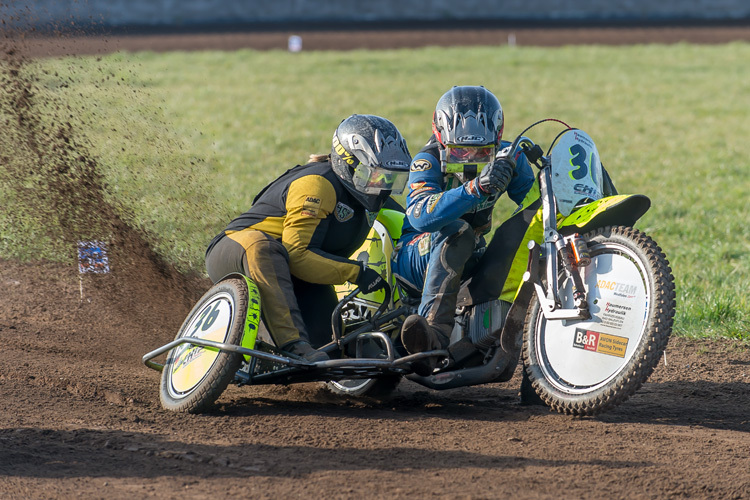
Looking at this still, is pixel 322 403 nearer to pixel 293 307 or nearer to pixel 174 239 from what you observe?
pixel 293 307

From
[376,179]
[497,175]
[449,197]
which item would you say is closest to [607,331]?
[497,175]

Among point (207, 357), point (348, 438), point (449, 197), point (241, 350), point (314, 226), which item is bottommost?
point (348, 438)

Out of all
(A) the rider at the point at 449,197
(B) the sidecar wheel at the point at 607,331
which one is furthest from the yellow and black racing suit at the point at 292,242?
(B) the sidecar wheel at the point at 607,331

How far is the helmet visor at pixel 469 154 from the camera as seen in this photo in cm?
503

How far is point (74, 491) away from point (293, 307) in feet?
6.09

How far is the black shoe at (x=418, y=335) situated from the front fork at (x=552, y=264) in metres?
0.59

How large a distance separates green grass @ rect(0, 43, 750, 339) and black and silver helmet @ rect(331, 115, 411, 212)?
9.90ft

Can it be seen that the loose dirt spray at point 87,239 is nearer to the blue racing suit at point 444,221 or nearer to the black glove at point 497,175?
the blue racing suit at point 444,221

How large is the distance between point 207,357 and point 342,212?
1.14m

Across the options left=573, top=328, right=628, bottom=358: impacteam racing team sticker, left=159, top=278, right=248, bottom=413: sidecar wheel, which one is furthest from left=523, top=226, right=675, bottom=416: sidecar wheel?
left=159, top=278, right=248, bottom=413: sidecar wheel

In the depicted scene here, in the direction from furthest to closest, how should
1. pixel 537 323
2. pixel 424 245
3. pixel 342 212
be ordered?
pixel 424 245 → pixel 342 212 → pixel 537 323

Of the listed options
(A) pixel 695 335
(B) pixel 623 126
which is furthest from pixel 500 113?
(B) pixel 623 126

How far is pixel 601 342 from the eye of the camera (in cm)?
452

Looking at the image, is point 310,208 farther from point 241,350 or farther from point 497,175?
point 497,175
